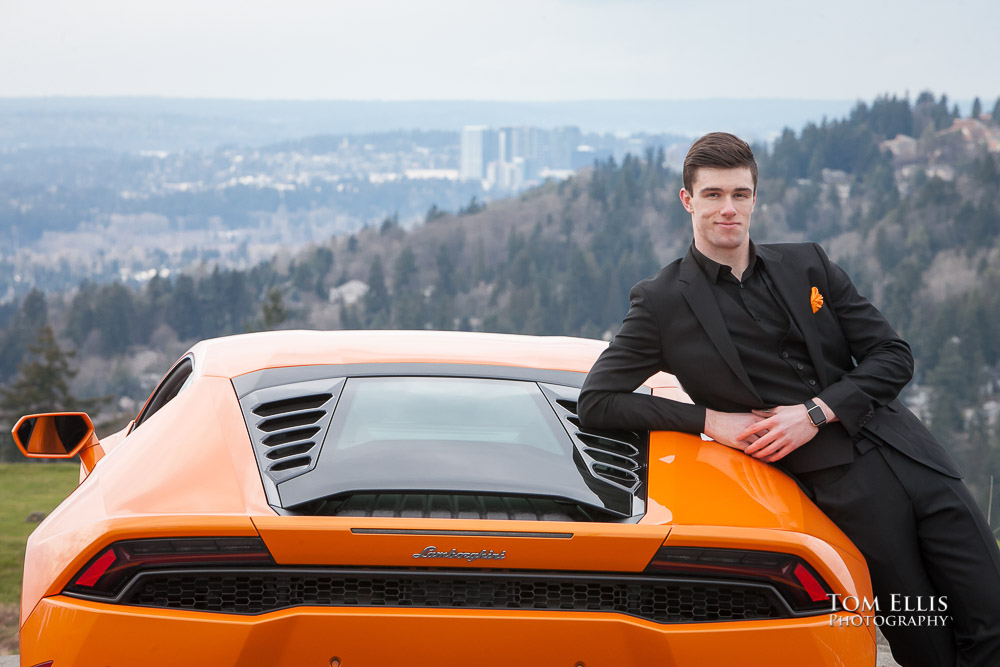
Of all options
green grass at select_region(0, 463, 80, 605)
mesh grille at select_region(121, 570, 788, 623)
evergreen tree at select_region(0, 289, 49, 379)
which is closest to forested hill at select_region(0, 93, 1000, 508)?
evergreen tree at select_region(0, 289, 49, 379)

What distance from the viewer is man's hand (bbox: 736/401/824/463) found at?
2.18m

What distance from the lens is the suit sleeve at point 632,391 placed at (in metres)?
2.19

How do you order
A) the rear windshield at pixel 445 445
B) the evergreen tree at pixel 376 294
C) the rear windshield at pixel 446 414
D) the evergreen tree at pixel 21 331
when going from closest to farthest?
the rear windshield at pixel 445 445, the rear windshield at pixel 446 414, the evergreen tree at pixel 21 331, the evergreen tree at pixel 376 294

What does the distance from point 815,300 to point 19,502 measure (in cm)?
1498

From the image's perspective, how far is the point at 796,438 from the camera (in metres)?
2.21

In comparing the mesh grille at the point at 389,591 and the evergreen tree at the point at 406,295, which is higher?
the mesh grille at the point at 389,591

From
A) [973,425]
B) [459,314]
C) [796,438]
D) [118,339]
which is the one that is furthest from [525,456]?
[459,314]

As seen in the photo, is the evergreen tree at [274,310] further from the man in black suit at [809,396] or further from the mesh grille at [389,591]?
the mesh grille at [389,591]

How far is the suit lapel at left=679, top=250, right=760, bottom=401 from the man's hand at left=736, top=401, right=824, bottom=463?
10 cm

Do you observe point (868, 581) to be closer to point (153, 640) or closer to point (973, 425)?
point (153, 640)

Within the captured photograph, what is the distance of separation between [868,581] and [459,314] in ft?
383

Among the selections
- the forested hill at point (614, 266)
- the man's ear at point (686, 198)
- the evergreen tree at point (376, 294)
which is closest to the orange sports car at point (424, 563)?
the man's ear at point (686, 198)

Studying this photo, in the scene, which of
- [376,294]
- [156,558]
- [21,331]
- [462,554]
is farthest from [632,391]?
[376,294]

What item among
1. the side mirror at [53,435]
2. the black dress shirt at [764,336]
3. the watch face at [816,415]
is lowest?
the side mirror at [53,435]
